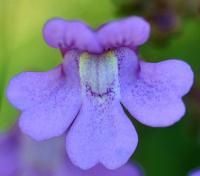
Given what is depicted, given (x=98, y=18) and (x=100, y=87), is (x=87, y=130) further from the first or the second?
(x=98, y=18)

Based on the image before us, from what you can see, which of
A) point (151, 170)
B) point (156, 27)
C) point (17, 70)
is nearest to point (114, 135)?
point (156, 27)

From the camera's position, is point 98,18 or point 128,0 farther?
point 98,18

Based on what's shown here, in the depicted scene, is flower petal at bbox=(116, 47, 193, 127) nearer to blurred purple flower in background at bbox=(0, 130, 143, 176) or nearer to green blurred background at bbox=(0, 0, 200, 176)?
green blurred background at bbox=(0, 0, 200, 176)

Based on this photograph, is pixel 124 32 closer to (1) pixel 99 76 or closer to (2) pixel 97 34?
(2) pixel 97 34

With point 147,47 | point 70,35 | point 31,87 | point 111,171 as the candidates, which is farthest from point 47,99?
point 147,47

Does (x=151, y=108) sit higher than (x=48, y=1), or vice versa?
(x=151, y=108)

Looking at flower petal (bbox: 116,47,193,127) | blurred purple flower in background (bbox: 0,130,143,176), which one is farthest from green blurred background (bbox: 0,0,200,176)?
flower petal (bbox: 116,47,193,127)

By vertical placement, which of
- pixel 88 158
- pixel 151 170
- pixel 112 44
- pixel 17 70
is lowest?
pixel 151 170
